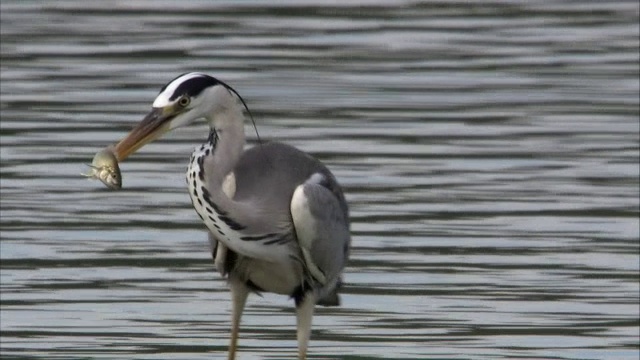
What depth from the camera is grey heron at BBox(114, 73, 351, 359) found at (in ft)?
27.1

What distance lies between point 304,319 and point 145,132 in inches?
66.0

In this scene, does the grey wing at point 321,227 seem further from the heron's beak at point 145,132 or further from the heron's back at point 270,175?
the heron's beak at point 145,132

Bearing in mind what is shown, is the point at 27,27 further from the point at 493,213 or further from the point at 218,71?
the point at 493,213

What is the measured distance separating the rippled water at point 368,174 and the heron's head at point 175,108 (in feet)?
6.47

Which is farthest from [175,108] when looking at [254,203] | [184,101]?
[254,203]

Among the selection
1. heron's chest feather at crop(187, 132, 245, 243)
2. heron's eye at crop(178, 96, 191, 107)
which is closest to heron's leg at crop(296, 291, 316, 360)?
heron's chest feather at crop(187, 132, 245, 243)

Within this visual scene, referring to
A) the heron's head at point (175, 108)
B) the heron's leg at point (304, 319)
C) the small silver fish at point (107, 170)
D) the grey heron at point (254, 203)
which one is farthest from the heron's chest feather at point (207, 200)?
the heron's leg at point (304, 319)

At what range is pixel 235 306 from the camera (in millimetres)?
9422

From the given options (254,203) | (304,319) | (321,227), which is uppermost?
(254,203)

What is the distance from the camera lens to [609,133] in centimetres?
1573

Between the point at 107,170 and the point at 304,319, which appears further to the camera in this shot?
the point at 304,319

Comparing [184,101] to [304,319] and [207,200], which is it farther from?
[304,319]

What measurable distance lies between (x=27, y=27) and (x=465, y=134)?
23.8ft

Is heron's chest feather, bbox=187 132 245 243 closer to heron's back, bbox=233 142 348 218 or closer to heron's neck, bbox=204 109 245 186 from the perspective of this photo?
heron's neck, bbox=204 109 245 186
